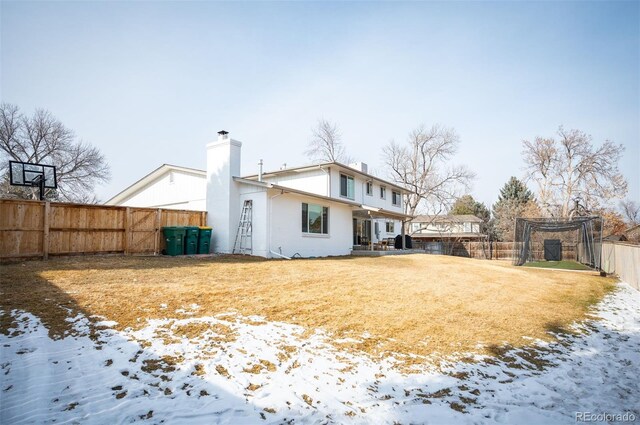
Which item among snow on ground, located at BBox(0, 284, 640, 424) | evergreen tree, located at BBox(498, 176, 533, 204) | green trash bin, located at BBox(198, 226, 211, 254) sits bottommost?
snow on ground, located at BBox(0, 284, 640, 424)

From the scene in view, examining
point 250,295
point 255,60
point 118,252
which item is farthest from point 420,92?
point 118,252

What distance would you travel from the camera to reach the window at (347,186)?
2094 cm

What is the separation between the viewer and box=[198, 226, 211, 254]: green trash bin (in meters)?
13.1

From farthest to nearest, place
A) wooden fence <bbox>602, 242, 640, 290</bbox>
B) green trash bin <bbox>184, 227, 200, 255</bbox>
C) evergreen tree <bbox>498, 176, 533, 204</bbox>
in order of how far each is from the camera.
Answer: evergreen tree <bbox>498, 176, 533, 204</bbox>
green trash bin <bbox>184, 227, 200, 255</bbox>
wooden fence <bbox>602, 242, 640, 290</bbox>

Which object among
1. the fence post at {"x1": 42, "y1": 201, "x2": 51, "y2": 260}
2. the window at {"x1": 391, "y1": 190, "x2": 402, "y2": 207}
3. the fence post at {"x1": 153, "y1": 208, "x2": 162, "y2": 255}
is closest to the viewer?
the fence post at {"x1": 42, "y1": 201, "x2": 51, "y2": 260}

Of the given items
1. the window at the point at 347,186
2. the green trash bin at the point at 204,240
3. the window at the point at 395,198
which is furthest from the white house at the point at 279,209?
the window at the point at 395,198

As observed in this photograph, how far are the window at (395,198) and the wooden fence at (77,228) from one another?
19.6 m

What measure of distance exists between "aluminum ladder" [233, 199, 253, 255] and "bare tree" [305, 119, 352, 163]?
2444 centimetres

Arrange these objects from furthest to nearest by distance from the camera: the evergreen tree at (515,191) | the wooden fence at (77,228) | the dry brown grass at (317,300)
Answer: the evergreen tree at (515,191) → the wooden fence at (77,228) → the dry brown grass at (317,300)

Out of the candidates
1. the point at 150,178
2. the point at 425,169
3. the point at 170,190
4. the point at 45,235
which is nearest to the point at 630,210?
the point at 425,169

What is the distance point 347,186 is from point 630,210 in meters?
47.7

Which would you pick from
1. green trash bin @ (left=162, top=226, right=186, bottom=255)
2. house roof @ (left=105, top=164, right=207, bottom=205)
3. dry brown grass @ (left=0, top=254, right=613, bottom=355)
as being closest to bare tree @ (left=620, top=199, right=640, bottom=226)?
dry brown grass @ (left=0, top=254, right=613, bottom=355)

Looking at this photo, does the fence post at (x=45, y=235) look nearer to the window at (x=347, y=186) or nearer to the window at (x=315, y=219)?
the window at (x=315, y=219)

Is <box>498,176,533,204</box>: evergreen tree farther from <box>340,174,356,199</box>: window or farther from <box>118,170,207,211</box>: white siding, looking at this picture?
<box>118,170,207,211</box>: white siding
